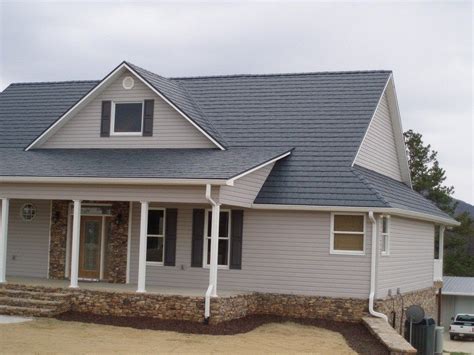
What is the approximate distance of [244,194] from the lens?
802 inches

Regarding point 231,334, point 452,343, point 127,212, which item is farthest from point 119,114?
point 452,343

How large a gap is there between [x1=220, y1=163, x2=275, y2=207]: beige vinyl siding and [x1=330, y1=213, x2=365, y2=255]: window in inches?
88.5

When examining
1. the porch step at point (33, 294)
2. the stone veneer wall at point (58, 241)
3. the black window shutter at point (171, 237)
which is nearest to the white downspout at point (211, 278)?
the black window shutter at point (171, 237)

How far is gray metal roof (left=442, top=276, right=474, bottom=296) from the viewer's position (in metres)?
38.0

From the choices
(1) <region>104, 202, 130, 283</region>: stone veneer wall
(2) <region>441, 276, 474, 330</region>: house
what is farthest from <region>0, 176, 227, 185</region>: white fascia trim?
(2) <region>441, 276, 474, 330</region>: house

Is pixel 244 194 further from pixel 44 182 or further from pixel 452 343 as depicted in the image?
pixel 452 343

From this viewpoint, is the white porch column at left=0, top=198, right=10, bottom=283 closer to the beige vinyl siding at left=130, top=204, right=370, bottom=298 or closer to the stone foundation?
the stone foundation

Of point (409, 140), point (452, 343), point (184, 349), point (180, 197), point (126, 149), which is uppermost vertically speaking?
point (409, 140)

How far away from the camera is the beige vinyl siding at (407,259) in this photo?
69.1 ft

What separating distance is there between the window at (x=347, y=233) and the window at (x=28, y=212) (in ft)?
30.4

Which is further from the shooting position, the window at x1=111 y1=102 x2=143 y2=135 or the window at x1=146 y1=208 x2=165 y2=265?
the window at x1=111 y1=102 x2=143 y2=135

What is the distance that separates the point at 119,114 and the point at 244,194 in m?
5.15

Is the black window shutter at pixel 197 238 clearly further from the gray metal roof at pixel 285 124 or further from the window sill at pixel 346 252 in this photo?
the window sill at pixel 346 252

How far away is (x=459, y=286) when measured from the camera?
129 ft
